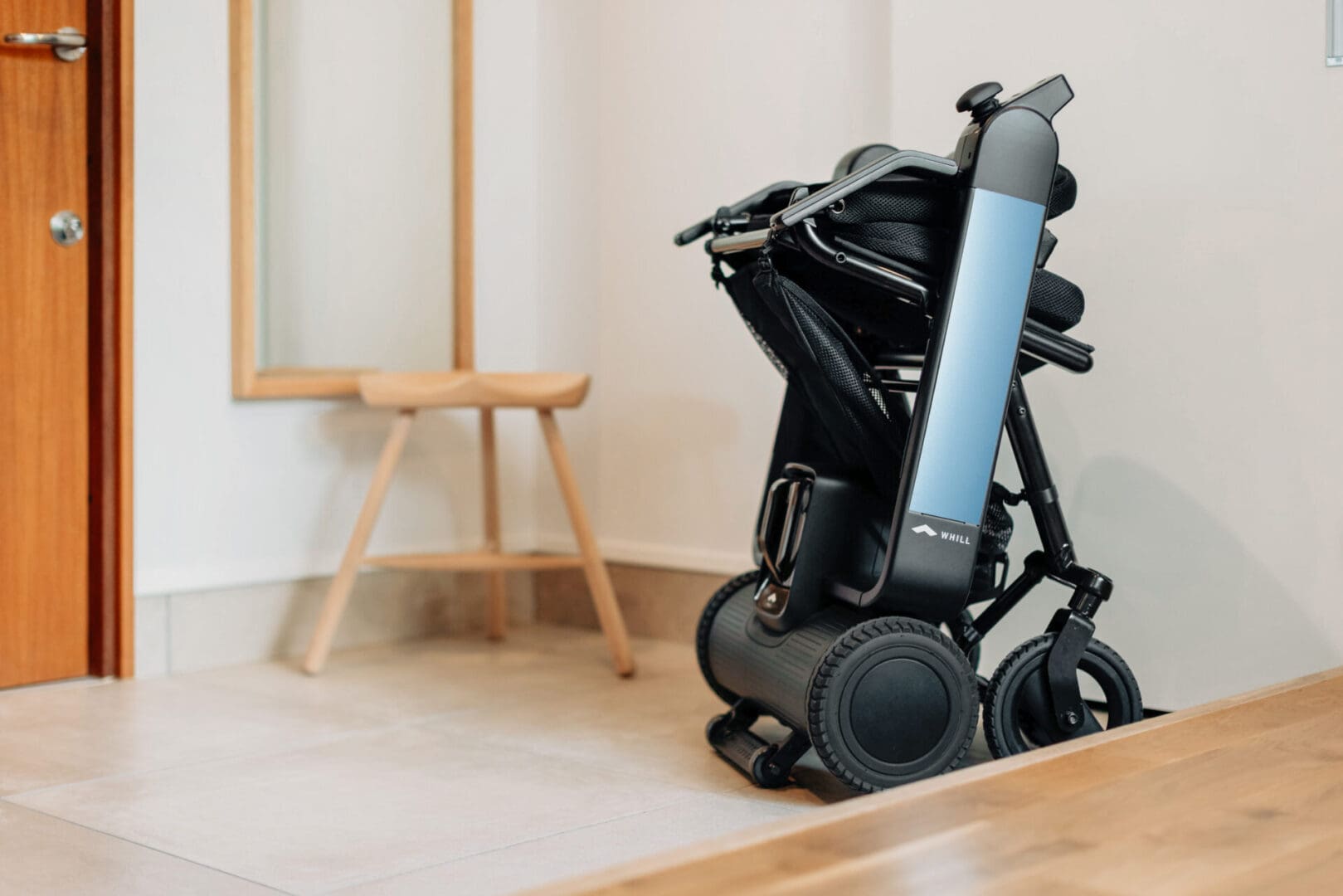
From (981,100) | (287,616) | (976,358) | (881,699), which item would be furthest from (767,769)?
(287,616)

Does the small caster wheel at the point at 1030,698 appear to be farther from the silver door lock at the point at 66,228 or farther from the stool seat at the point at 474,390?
the silver door lock at the point at 66,228

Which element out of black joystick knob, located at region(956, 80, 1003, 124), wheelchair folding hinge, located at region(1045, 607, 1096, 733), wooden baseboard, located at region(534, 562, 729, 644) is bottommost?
wooden baseboard, located at region(534, 562, 729, 644)

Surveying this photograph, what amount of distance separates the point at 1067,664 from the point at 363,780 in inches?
37.7

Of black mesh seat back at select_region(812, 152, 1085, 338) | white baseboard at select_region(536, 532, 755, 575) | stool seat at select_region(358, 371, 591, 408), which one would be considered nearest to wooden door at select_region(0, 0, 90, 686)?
stool seat at select_region(358, 371, 591, 408)

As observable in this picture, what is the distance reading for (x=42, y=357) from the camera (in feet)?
8.19

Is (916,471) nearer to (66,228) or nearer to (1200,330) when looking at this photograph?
(1200,330)

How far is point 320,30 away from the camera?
9.49ft

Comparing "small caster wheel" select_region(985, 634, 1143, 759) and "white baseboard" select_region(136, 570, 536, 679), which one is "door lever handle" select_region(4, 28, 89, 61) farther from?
"small caster wheel" select_region(985, 634, 1143, 759)

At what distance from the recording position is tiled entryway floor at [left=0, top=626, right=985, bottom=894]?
62.2 inches

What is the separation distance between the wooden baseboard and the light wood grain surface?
148 centimetres

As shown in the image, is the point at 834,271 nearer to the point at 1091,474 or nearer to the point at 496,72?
the point at 1091,474

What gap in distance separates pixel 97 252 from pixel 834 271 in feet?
4.58

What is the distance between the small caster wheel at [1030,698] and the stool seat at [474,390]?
3.85ft

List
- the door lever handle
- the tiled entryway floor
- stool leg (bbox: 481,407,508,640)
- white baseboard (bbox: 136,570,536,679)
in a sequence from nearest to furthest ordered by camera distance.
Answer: the tiled entryway floor
the door lever handle
white baseboard (bbox: 136,570,536,679)
stool leg (bbox: 481,407,508,640)
